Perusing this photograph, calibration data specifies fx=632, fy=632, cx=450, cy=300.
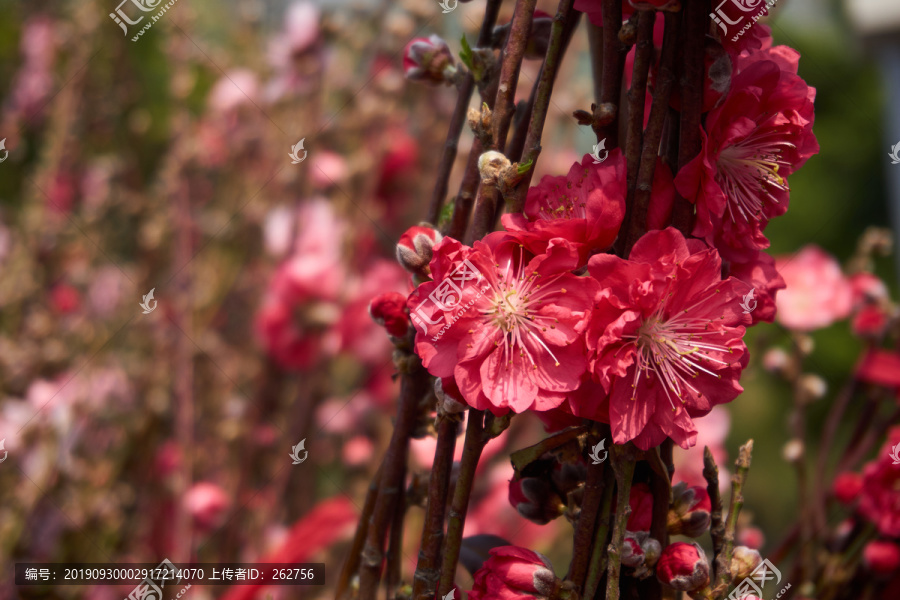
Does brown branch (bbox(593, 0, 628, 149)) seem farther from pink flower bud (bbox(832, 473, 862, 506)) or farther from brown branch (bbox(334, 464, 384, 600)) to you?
pink flower bud (bbox(832, 473, 862, 506))

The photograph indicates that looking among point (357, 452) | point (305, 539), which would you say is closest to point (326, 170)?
point (357, 452)

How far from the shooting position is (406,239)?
26cm

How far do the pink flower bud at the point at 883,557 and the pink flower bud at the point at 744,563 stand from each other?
0.19 meters

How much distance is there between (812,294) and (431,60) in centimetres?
52

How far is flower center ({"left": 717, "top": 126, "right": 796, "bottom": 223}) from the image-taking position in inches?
10.0

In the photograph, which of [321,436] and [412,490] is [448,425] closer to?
[412,490]

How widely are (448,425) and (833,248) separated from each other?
347 centimetres

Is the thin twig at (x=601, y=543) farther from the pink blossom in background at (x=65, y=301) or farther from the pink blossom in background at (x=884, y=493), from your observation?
the pink blossom in background at (x=65, y=301)

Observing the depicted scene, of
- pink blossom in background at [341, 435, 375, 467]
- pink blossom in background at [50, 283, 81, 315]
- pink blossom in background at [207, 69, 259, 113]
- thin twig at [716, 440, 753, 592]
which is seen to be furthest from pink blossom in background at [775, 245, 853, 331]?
pink blossom in background at [50, 283, 81, 315]

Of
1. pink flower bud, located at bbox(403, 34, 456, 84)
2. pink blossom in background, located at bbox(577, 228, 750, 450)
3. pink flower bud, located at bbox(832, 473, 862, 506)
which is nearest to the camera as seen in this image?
pink blossom in background, located at bbox(577, 228, 750, 450)

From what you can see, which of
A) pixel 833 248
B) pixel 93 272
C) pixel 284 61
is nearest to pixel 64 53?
pixel 93 272

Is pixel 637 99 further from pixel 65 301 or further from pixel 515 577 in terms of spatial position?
pixel 65 301

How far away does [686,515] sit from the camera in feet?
0.84

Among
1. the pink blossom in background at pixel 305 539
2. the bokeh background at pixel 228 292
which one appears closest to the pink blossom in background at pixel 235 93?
the bokeh background at pixel 228 292
